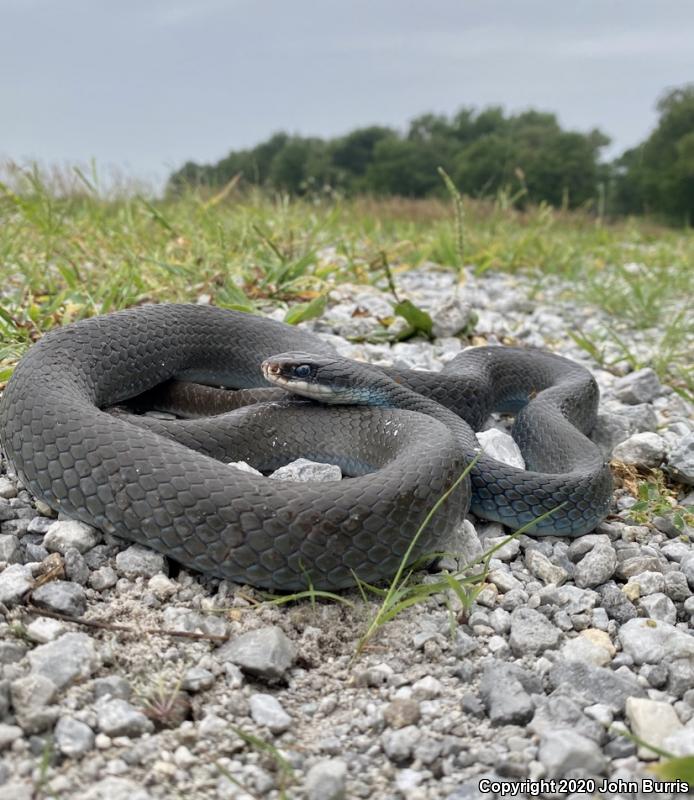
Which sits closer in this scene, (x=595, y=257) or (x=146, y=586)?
(x=146, y=586)

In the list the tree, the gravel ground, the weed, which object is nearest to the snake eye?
the gravel ground

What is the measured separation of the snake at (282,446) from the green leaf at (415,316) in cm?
70

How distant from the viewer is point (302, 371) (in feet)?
12.4

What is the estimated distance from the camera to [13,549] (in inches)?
119

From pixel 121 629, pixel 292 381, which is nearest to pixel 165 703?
pixel 121 629

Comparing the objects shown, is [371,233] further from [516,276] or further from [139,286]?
[139,286]

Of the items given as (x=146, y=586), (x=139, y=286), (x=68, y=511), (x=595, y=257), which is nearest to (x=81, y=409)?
(x=68, y=511)

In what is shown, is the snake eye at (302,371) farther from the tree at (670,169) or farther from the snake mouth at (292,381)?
the tree at (670,169)

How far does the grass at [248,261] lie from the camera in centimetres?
570

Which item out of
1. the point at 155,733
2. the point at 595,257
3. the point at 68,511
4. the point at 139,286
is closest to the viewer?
the point at 155,733

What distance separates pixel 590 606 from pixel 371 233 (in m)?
6.97

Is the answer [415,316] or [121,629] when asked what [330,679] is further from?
[415,316]

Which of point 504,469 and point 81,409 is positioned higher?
point 81,409

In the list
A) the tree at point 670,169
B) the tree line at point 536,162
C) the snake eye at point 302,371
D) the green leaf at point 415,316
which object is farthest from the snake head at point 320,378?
the tree at point 670,169
